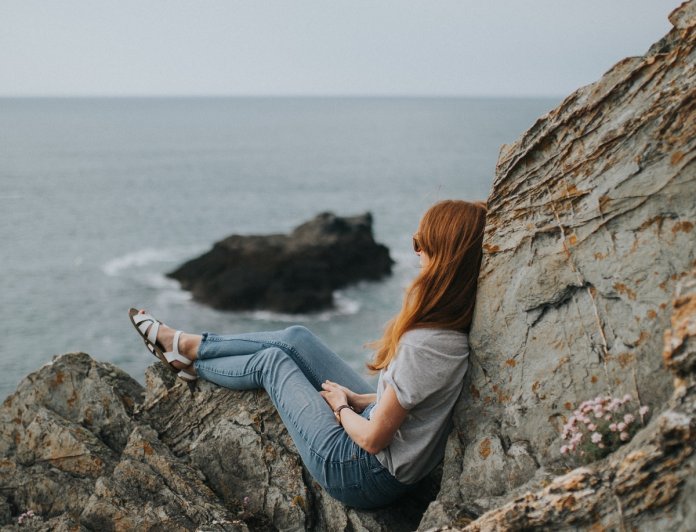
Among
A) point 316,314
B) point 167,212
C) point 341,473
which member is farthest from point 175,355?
point 167,212

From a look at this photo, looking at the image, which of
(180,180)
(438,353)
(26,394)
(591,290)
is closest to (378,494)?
(438,353)

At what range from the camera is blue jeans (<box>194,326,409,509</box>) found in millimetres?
5734

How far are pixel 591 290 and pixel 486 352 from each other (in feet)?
3.15

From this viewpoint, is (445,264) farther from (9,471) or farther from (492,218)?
(9,471)

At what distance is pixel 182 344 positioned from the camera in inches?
282

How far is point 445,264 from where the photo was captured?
5402mm

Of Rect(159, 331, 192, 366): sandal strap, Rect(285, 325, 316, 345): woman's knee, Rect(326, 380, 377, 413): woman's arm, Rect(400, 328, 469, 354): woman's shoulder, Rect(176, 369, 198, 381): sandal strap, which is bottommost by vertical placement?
Rect(176, 369, 198, 381): sandal strap

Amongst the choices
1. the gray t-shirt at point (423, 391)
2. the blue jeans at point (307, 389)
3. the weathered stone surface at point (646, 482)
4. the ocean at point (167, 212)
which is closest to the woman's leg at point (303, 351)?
the blue jeans at point (307, 389)

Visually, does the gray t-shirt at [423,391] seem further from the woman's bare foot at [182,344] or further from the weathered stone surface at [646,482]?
the woman's bare foot at [182,344]

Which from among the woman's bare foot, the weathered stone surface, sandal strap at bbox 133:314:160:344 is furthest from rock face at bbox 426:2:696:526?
sandal strap at bbox 133:314:160:344

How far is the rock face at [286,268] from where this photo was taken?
3372 cm

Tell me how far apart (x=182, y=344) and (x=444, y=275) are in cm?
300

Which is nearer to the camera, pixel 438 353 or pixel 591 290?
pixel 591 290

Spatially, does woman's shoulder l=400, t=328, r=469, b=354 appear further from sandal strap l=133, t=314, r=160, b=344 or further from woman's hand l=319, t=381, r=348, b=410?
sandal strap l=133, t=314, r=160, b=344
